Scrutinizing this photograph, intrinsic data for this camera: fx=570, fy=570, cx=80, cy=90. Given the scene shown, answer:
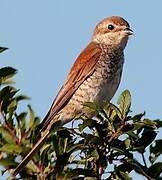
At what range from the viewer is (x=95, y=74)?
7.02 meters

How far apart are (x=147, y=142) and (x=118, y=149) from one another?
23cm

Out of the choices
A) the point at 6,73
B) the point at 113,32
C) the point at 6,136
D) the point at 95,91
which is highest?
the point at 6,73

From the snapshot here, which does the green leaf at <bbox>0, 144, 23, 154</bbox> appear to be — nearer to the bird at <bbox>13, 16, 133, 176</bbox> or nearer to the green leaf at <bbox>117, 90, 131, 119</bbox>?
the green leaf at <bbox>117, 90, 131, 119</bbox>

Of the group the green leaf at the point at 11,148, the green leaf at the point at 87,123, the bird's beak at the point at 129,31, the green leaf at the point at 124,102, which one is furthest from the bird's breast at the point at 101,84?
the green leaf at the point at 11,148

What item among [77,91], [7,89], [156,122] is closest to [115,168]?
[156,122]

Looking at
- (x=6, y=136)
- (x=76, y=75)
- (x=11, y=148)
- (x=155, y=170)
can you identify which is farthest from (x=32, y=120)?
(x=76, y=75)

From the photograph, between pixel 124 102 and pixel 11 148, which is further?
pixel 124 102

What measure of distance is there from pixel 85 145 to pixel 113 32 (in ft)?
14.3

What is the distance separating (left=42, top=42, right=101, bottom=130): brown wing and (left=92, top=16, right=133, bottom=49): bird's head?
0.30m

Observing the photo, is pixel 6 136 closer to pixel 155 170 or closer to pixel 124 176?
pixel 124 176

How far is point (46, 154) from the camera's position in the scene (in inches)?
134

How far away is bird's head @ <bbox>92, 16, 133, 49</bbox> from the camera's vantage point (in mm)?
7578

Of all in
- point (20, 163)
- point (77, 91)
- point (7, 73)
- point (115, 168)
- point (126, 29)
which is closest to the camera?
point (20, 163)

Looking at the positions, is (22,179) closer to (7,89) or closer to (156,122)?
(7,89)
